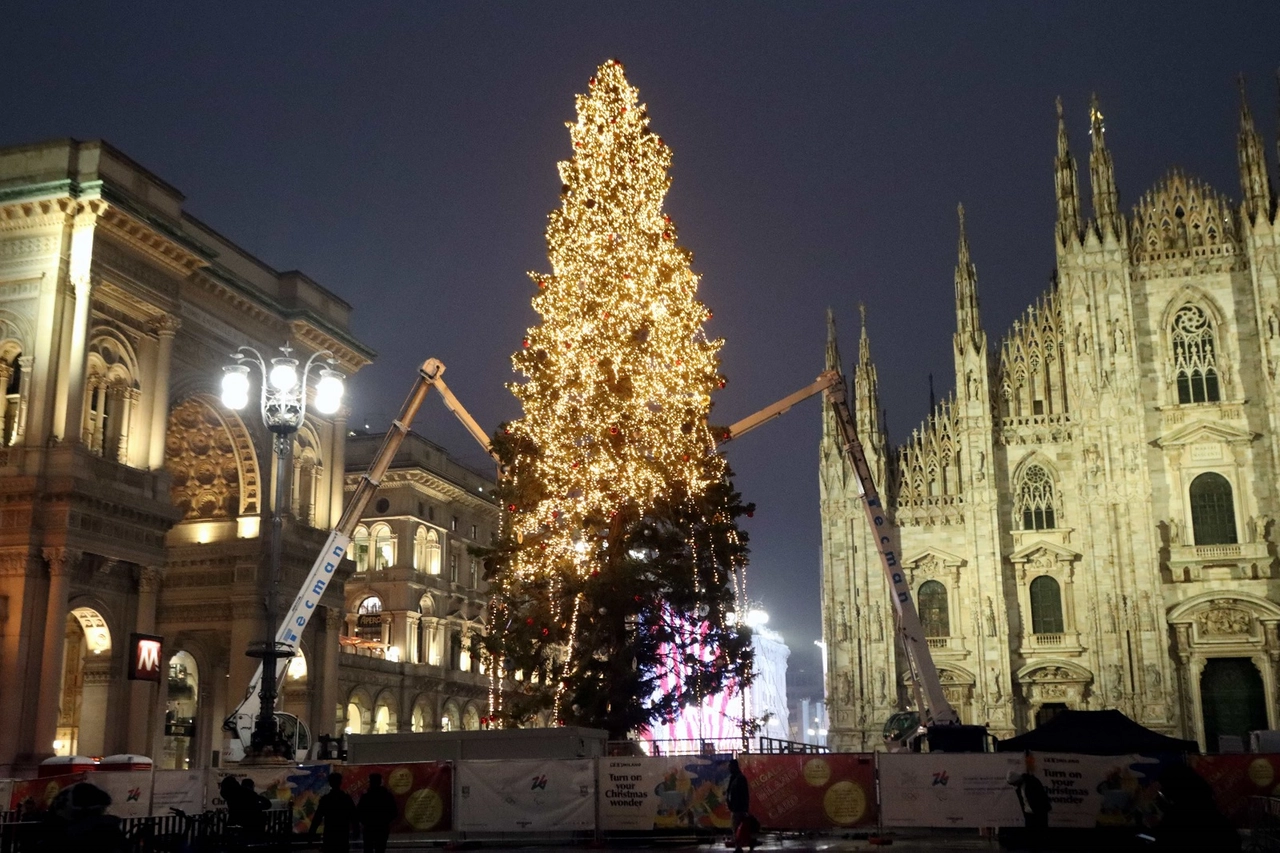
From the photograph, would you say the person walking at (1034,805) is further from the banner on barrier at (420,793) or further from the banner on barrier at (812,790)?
the banner on barrier at (420,793)

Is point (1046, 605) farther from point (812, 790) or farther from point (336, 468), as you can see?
point (812, 790)

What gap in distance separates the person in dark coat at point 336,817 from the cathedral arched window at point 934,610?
37419mm

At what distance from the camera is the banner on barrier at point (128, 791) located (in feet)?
67.3

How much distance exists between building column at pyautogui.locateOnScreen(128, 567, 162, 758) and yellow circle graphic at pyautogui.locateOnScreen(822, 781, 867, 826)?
19904 millimetres

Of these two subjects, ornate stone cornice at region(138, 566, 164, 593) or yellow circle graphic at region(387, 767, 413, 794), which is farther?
ornate stone cornice at region(138, 566, 164, 593)

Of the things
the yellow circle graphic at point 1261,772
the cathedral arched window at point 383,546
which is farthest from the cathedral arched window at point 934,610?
the yellow circle graphic at point 1261,772

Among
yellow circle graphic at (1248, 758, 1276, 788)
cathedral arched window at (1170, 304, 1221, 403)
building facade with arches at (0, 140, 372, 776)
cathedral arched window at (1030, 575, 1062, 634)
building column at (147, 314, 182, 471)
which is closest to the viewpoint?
yellow circle graphic at (1248, 758, 1276, 788)

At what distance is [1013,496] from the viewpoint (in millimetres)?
49812

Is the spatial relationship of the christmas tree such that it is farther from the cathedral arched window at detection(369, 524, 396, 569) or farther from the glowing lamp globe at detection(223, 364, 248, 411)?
the cathedral arched window at detection(369, 524, 396, 569)

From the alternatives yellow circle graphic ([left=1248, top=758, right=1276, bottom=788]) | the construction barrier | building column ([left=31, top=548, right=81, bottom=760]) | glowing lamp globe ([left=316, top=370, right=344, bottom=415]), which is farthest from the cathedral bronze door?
building column ([left=31, top=548, right=81, bottom=760])

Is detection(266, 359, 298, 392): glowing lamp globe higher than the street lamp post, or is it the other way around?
detection(266, 359, 298, 392): glowing lamp globe

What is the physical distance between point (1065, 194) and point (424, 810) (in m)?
39.6

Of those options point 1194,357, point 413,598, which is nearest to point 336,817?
point 1194,357

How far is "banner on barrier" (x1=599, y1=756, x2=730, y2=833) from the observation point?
67.7 feet
